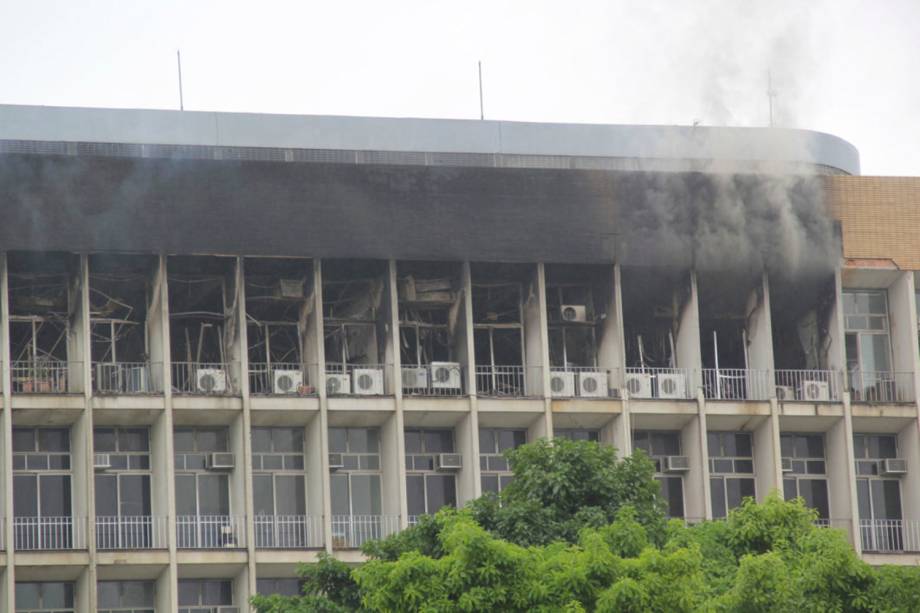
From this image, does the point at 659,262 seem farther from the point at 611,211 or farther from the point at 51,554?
the point at 51,554

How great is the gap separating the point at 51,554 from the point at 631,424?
42.6 feet

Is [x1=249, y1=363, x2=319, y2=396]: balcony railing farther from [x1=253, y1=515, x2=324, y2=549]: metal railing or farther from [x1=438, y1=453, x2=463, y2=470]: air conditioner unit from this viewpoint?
[x1=438, y1=453, x2=463, y2=470]: air conditioner unit

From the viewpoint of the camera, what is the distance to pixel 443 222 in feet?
170

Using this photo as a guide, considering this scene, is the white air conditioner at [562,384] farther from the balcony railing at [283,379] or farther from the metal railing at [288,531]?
the metal railing at [288,531]

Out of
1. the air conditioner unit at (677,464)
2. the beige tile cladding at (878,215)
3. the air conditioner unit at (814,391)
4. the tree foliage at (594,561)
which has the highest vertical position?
the beige tile cladding at (878,215)

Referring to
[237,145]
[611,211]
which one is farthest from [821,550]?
[237,145]

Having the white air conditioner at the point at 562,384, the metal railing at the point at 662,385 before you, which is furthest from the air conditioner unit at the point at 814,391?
the white air conditioner at the point at 562,384

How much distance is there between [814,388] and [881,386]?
5.80 ft

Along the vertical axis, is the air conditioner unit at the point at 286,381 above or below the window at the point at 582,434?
above

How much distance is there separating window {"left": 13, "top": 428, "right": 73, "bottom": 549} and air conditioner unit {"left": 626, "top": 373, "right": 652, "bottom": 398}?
1226 cm

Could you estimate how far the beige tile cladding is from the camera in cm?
5444

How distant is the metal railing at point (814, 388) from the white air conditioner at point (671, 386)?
2.09 m

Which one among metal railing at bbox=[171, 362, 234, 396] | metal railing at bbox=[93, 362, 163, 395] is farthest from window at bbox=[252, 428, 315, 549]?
metal railing at bbox=[93, 362, 163, 395]

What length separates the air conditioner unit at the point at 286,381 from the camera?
52250mm
